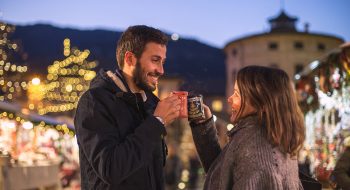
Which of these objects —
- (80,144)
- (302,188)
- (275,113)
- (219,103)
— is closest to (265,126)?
(275,113)

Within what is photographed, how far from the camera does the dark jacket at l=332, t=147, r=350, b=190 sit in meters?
4.61

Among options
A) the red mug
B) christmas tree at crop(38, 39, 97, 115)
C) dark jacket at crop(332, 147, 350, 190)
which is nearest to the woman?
the red mug

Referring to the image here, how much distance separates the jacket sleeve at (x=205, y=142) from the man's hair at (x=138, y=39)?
2.02 ft

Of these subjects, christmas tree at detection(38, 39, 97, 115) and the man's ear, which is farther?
christmas tree at detection(38, 39, 97, 115)

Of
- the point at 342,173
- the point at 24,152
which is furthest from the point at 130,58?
the point at 24,152

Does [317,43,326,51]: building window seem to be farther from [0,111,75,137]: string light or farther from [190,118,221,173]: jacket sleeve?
[190,118,221,173]: jacket sleeve

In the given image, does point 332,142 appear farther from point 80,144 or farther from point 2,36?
point 80,144

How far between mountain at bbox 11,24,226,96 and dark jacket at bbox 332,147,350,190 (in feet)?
4.74

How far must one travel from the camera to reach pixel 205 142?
3080mm

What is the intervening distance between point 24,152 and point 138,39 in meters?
7.68

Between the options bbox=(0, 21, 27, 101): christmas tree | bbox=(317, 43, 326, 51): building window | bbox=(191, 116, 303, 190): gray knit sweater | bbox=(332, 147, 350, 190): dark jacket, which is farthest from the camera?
bbox=(317, 43, 326, 51): building window

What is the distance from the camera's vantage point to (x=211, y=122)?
124 inches

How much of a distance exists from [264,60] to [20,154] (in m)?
46.8

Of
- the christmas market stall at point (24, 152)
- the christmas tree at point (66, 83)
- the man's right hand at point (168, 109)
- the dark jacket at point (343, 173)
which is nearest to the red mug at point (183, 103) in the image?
the man's right hand at point (168, 109)
